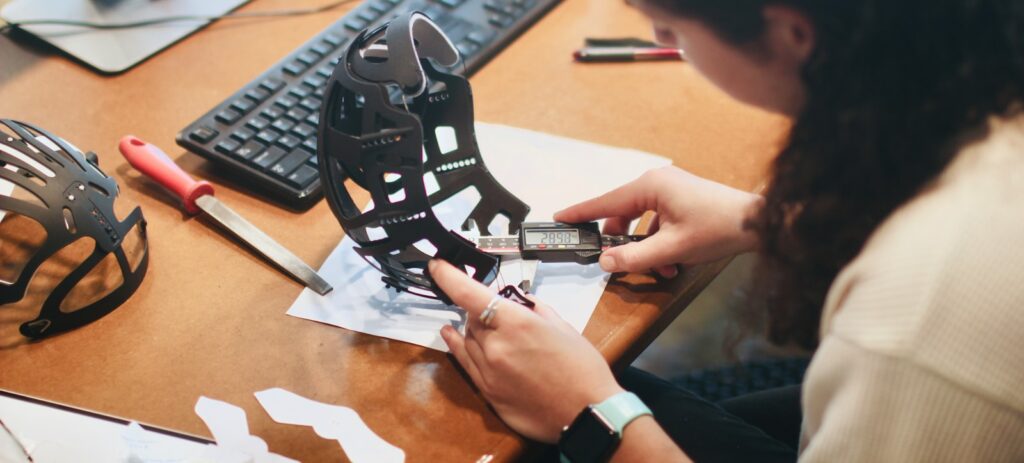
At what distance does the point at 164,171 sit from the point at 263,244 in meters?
0.14

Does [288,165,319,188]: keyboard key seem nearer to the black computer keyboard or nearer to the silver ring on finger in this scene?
the black computer keyboard

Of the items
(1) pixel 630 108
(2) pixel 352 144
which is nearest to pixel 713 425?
(1) pixel 630 108

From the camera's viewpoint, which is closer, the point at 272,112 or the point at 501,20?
the point at 272,112

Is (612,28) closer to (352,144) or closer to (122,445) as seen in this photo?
(352,144)

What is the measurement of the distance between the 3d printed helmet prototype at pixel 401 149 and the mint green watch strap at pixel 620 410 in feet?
0.50

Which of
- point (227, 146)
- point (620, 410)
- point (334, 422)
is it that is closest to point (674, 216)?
point (620, 410)

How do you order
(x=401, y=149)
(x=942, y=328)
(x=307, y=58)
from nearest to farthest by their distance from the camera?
1. (x=942, y=328)
2. (x=401, y=149)
3. (x=307, y=58)

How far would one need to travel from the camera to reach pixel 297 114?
83cm

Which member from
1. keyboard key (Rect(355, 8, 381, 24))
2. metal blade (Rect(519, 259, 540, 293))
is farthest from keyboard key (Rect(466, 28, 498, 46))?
metal blade (Rect(519, 259, 540, 293))

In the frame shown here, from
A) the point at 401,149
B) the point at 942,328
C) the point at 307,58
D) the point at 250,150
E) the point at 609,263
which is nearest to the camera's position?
the point at 942,328

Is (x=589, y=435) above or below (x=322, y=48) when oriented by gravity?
below

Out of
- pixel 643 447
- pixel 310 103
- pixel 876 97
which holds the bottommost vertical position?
pixel 643 447

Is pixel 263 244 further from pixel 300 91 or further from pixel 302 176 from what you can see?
pixel 300 91

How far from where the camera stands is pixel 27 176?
0.68 metres
